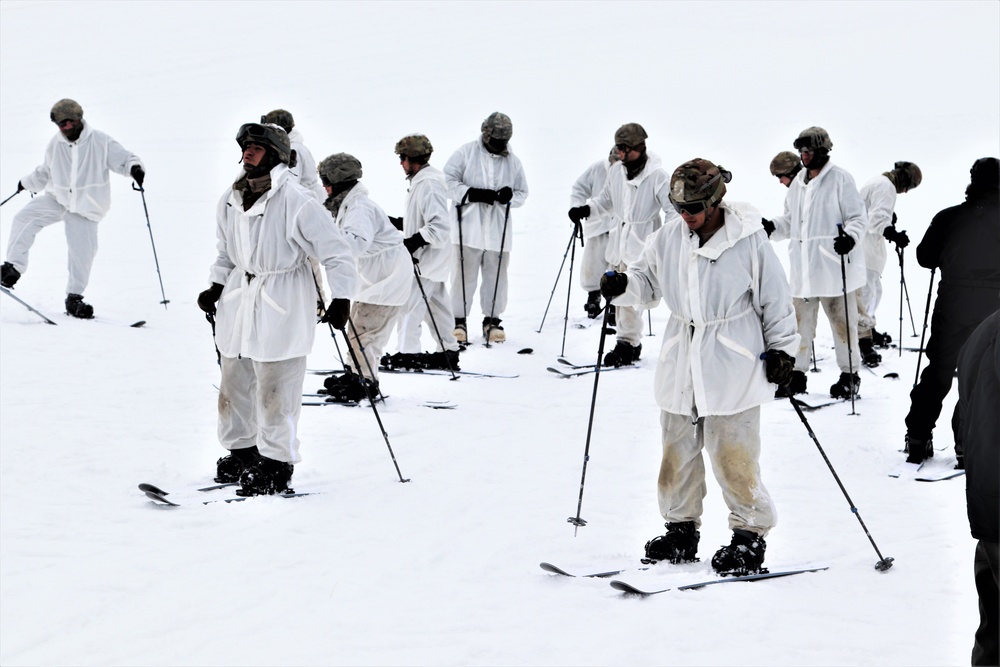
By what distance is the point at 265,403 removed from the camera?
5762 mm

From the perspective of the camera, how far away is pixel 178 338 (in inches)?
403

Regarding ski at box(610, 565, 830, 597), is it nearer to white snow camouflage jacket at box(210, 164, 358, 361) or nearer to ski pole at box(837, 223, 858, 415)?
white snow camouflage jacket at box(210, 164, 358, 361)

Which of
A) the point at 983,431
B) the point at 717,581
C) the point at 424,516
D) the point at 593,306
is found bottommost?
the point at 424,516

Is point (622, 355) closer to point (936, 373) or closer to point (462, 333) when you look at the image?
point (462, 333)

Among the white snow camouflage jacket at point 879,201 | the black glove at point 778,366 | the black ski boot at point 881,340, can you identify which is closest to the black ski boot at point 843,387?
the white snow camouflage jacket at point 879,201

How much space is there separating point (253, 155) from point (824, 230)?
14.3 feet

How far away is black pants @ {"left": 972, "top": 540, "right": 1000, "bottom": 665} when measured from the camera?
2.87 meters

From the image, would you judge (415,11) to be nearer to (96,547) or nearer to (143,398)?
(143,398)

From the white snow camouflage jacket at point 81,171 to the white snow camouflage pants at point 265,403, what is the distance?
4.89 m

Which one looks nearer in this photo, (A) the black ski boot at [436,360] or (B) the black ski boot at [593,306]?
(A) the black ski boot at [436,360]

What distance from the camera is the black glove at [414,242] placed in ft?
28.6

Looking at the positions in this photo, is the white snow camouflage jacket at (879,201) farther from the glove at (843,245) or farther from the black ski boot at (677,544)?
the black ski boot at (677,544)

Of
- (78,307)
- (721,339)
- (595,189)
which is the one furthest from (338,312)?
(78,307)

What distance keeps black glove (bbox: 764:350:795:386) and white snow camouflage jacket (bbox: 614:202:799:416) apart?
0.15 feet
